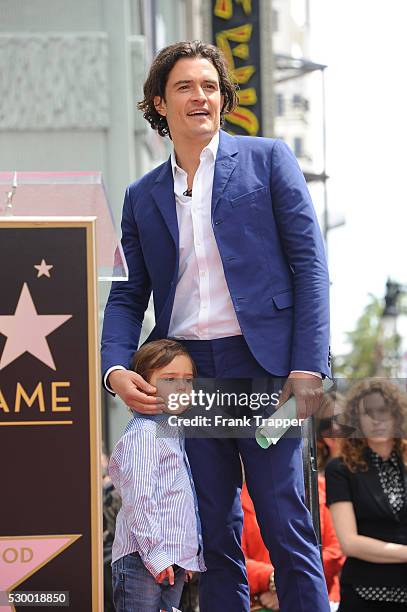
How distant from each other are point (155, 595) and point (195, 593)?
213cm

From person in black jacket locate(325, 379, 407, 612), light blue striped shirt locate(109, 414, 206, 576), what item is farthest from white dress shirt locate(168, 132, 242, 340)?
person in black jacket locate(325, 379, 407, 612)

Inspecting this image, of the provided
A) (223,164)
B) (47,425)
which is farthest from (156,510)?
(223,164)

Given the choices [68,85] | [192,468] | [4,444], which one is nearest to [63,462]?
[4,444]

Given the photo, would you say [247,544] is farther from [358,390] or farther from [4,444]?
[4,444]

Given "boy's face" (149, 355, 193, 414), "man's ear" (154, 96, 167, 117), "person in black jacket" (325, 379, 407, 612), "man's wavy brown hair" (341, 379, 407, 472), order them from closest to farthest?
"boy's face" (149, 355, 193, 414), "man's wavy brown hair" (341, 379, 407, 472), "man's ear" (154, 96, 167, 117), "person in black jacket" (325, 379, 407, 612)

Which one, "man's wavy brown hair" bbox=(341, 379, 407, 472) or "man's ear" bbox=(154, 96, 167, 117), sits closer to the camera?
"man's wavy brown hair" bbox=(341, 379, 407, 472)

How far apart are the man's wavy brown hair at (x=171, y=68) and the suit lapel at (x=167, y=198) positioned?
228 millimetres

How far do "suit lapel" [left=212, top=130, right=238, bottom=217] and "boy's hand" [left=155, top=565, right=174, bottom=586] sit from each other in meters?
1.18

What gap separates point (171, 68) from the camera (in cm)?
424

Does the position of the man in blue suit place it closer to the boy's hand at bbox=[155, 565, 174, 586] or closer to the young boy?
the young boy

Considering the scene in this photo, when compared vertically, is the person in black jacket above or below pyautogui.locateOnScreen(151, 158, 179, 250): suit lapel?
below

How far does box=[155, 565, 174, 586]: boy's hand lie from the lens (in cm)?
382

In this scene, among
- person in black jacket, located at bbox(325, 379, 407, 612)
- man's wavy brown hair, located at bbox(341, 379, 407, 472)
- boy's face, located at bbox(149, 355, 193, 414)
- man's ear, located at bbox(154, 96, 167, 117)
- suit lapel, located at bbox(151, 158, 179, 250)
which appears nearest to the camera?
boy's face, located at bbox(149, 355, 193, 414)

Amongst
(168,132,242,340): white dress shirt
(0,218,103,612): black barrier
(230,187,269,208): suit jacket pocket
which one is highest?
(230,187,269,208): suit jacket pocket
